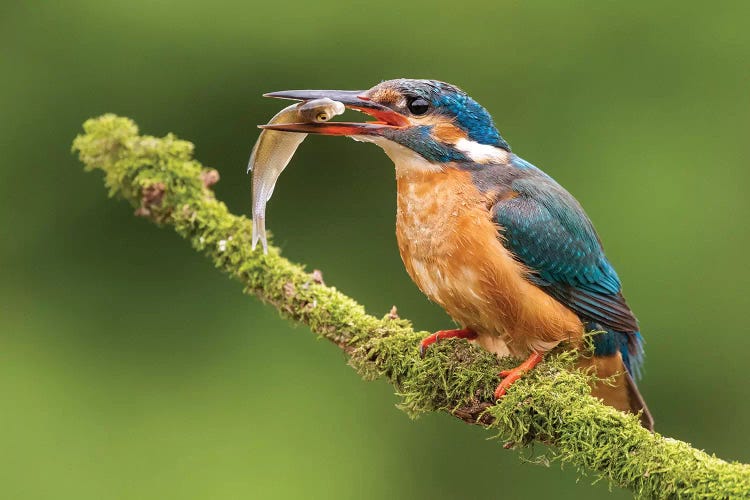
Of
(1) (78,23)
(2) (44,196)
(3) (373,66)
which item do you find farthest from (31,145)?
(3) (373,66)

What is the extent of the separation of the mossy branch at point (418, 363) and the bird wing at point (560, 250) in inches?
8.2

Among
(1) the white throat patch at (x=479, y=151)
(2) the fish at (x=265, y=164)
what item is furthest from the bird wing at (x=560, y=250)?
(2) the fish at (x=265, y=164)

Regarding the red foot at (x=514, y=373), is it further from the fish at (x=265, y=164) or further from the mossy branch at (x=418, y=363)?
the fish at (x=265, y=164)

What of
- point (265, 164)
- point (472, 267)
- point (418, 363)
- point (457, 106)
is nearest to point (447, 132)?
point (457, 106)

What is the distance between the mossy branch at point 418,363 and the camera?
2.11 m

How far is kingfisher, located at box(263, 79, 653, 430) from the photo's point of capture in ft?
8.84

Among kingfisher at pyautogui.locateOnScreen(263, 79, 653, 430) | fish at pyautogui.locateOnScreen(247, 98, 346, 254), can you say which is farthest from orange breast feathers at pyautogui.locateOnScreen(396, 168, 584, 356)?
fish at pyautogui.locateOnScreen(247, 98, 346, 254)

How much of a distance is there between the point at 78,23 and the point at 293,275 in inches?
90.9

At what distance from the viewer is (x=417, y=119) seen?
9.12 ft

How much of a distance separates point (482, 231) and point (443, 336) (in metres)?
0.31

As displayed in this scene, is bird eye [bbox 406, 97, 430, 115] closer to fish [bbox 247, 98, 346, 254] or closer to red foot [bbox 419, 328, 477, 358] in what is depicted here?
fish [bbox 247, 98, 346, 254]

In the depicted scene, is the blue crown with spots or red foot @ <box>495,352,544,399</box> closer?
red foot @ <box>495,352,544,399</box>

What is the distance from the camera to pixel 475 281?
2.68 metres

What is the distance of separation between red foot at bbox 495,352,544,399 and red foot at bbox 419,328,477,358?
8.9 inches
